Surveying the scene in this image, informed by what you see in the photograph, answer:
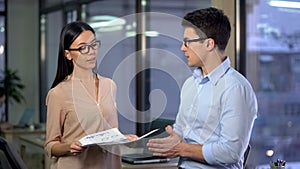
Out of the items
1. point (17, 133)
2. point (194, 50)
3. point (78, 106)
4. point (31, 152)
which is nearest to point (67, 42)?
point (78, 106)

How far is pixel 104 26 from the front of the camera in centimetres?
566

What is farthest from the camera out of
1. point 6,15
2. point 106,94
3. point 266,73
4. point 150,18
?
point 6,15

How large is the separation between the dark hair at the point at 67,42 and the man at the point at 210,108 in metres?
0.55

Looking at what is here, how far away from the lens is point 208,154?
202 cm

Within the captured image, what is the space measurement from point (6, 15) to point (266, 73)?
5531 millimetres

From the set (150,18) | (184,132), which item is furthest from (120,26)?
(184,132)

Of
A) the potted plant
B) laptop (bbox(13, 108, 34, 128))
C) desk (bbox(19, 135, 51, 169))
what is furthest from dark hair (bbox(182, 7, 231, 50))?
the potted plant

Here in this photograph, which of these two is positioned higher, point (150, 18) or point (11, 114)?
point (150, 18)

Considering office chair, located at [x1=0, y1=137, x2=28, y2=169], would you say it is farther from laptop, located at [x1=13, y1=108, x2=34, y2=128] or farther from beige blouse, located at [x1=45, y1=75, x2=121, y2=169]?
laptop, located at [x1=13, y1=108, x2=34, y2=128]

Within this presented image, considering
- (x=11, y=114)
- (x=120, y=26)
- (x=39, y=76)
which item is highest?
(x=120, y=26)

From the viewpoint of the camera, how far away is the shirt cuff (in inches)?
79.2

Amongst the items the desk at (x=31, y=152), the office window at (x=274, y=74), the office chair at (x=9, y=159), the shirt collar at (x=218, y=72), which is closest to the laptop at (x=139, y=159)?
the office window at (x=274, y=74)

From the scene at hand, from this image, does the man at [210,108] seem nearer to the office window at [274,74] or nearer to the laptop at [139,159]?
the laptop at [139,159]

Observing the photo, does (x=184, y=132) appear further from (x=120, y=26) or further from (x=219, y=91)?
(x=120, y=26)
